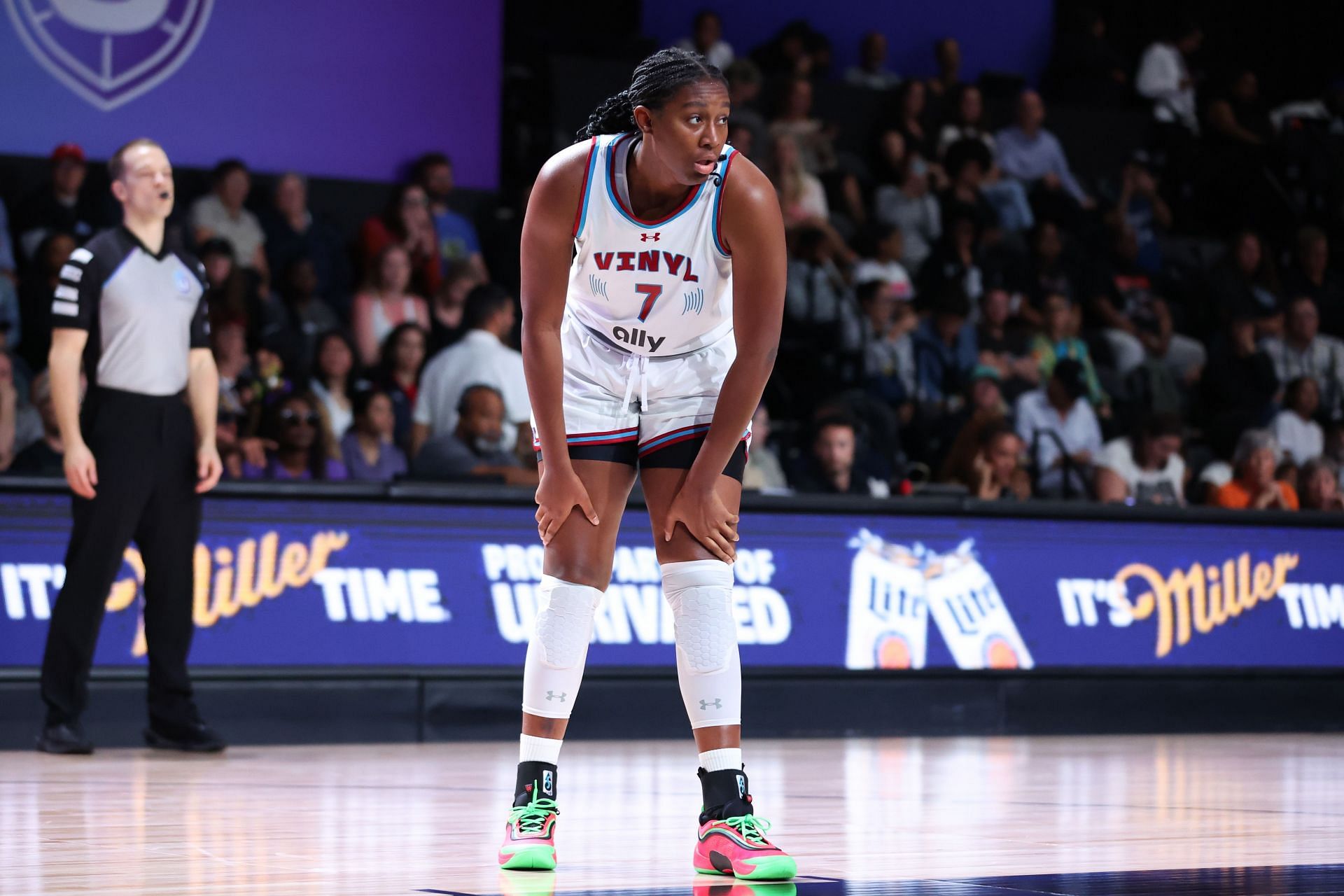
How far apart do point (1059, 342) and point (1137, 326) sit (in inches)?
56.0

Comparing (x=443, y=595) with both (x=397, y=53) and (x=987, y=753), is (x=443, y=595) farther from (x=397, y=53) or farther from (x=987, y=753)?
(x=397, y=53)

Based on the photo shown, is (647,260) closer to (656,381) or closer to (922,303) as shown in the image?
(656,381)

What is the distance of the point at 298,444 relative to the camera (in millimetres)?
8391

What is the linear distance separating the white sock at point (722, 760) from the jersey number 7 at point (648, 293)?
0.95 metres

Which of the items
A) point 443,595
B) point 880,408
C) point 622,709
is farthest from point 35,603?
point 880,408

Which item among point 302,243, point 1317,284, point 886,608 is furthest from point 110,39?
point 1317,284

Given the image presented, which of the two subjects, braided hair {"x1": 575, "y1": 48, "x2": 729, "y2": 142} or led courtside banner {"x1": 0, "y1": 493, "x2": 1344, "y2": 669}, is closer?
braided hair {"x1": 575, "y1": 48, "x2": 729, "y2": 142}

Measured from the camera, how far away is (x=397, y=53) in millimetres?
11922

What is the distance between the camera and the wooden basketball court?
365 cm

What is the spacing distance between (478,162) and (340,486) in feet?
17.5

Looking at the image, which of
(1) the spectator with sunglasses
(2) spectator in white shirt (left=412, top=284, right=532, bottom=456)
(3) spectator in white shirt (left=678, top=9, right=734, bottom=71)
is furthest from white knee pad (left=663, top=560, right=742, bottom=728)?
(3) spectator in white shirt (left=678, top=9, right=734, bottom=71)

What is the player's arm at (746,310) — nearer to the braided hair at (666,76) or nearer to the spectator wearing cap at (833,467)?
the braided hair at (666,76)

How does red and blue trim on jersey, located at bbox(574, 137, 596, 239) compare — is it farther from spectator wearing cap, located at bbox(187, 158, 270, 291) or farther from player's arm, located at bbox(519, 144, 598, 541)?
spectator wearing cap, located at bbox(187, 158, 270, 291)

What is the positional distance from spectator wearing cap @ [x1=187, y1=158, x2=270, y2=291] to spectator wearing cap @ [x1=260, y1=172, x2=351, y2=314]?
0.12m
